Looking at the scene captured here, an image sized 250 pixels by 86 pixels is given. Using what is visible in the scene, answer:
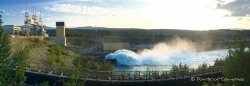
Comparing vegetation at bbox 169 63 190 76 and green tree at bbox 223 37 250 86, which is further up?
green tree at bbox 223 37 250 86

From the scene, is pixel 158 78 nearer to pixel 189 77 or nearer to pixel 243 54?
pixel 189 77

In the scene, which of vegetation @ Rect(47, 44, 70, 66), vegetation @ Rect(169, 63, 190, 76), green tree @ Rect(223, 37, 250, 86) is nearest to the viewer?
green tree @ Rect(223, 37, 250, 86)

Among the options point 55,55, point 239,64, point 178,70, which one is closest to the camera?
point 239,64

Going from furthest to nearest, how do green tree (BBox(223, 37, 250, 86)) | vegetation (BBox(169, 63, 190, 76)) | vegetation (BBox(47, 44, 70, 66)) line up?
vegetation (BBox(47, 44, 70, 66))
vegetation (BBox(169, 63, 190, 76))
green tree (BBox(223, 37, 250, 86))

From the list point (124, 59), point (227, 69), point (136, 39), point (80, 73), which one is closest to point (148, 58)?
point (124, 59)

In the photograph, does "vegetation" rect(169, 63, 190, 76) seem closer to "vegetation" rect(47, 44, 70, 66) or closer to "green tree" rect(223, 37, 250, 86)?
"green tree" rect(223, 37, 250, 86)

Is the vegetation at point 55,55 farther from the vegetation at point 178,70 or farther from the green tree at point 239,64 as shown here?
the green tree at point 239,64

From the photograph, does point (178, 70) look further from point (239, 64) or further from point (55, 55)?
point (55, 55)

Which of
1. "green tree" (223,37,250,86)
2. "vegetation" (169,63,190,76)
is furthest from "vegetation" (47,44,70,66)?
"green tree" (223,37,250,86)

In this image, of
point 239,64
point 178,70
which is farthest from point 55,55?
point 239,64

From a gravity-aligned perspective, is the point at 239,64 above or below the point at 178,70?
above

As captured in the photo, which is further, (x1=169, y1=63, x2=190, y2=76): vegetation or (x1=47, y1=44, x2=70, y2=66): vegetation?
(x1=47, y1=44, x2=70, y2=66): vegetation

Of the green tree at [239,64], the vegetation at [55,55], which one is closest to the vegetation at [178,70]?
the green tree at [239,64]
